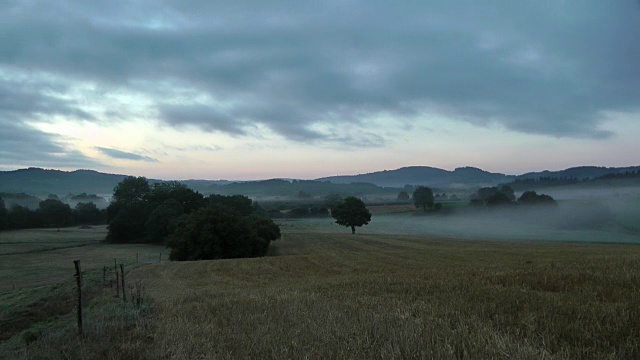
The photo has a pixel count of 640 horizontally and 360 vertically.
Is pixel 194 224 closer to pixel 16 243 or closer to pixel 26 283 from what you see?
pixel 26 283

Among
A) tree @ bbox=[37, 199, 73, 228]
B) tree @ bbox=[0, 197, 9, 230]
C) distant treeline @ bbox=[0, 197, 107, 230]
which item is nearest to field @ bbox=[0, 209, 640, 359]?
tree @ bbox=[0, 197, 9, 230]

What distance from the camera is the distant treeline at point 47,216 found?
107425 mm

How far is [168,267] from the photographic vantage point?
134 ft

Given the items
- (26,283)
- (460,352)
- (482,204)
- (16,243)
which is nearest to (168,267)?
(26,283)

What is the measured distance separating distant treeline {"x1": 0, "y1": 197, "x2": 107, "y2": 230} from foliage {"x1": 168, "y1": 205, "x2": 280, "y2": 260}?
7403 centimetres

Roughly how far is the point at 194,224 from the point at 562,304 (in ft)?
195

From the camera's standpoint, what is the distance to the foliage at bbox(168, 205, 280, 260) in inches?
2357

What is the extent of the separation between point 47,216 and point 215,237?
8522cm

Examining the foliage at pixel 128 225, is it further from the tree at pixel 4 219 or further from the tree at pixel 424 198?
the tree at pixel 424 198

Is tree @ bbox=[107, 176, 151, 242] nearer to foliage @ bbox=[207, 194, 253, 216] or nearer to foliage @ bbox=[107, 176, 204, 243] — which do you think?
foliage @ bbox=[107, 176, 204, 243]

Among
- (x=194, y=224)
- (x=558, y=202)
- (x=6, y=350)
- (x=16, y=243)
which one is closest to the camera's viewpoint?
(x=6, y=350)

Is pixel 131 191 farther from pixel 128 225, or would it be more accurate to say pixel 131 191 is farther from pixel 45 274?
pixel 45 274

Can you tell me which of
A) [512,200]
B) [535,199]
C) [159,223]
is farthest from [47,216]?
[535,199]

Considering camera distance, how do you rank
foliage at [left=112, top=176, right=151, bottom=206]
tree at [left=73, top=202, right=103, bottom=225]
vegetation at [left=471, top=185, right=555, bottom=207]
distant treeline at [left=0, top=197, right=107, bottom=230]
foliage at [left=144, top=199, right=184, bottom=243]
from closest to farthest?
foliage at [left=144, top=199, right=184, bottom=243]
foliage at [left=112, top=176, right=151, bottom=206]
distant treeline at [left=0, top=197, right=107, bottom=230]
vegetation at [left=471, top=185, right=555, bottom=207]
tree at [left=73, top=202, right=103, bottom=225]
